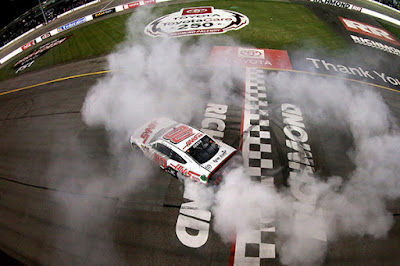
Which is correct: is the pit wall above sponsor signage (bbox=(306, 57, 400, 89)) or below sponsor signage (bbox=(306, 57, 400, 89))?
above

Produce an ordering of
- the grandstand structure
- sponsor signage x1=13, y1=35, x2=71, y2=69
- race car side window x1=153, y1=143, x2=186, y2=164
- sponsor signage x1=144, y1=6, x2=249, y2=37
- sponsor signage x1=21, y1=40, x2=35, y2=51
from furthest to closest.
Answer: the grandstand structure < sponsor signage x1=21, y1=40, x2=35, y2=51 < sponsor signage x1=13, y1=35, x2=71, y2=69 < sponsor signage x1=144, y1=6, x2=249, y2=37 < race car side window x1=153, y1=143, x2=186, y2=164

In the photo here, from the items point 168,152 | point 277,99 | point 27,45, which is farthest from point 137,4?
point 168,152

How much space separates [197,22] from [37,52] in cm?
1485

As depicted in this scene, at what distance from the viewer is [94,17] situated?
999 inches

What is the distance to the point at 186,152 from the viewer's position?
7.89 m

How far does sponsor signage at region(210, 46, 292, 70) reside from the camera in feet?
48.3

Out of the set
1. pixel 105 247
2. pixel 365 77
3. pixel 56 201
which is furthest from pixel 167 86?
pixel 365 77

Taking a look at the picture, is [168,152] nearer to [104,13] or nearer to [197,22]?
[197,22]

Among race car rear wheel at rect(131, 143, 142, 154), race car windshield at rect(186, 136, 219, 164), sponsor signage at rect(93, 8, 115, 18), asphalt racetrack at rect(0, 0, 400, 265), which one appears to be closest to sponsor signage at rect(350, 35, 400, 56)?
asphalt racetrack at rect(0, 0, 400, 265)

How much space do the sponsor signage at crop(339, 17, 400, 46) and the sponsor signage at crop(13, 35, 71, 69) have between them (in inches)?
974

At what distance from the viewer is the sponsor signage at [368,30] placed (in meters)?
18.0

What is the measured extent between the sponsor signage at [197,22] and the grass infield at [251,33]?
87 centimetres

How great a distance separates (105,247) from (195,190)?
10.0 ft

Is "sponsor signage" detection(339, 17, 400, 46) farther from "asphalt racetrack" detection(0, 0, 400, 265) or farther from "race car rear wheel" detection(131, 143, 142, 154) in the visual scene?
"race car rear wheel" detection(131, 143, 142, 154)
